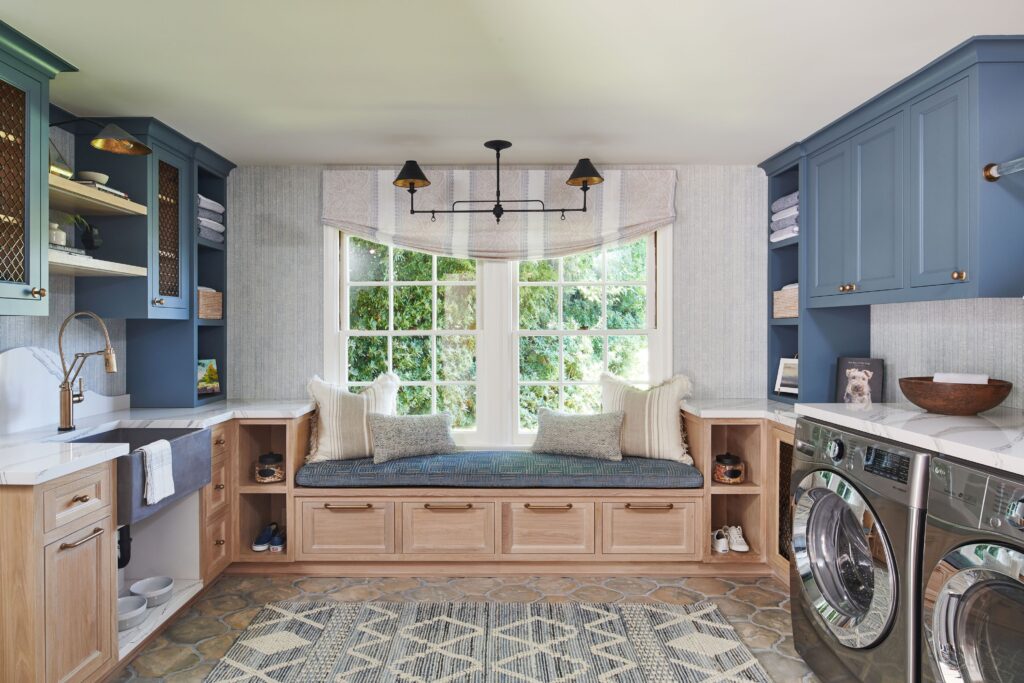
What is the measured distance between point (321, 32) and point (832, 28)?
5.77 feet

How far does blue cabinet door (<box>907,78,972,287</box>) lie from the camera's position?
91.1 inches

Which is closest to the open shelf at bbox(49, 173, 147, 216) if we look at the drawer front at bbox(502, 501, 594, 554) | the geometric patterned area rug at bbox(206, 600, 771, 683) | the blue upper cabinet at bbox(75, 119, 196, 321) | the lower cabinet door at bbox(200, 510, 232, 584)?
the blue upper cabinet at bbox(75, 119, 196, 321)

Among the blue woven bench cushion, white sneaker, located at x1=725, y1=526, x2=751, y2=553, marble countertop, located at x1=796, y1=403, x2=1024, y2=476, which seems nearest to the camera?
marble countertop, located at x1=796, y1=403, x2=1024, y2=476

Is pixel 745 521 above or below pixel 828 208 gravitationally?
below

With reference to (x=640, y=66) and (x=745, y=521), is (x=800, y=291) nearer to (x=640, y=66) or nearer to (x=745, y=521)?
(x=745, y=521)

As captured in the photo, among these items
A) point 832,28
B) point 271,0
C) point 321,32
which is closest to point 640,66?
point 832,28

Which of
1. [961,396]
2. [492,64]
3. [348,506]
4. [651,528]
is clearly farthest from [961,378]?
[348,506]

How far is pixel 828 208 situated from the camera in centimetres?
323

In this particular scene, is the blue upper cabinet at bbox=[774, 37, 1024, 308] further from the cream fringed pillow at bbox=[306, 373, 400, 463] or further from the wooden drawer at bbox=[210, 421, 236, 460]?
the wooden drawer at bbox=[210, 421, 236, 460]

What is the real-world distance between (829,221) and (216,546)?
11.7 feet

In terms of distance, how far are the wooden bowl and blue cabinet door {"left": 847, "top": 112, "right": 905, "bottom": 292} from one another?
0.49 metres

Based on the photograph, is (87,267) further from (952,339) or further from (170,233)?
(952,339)

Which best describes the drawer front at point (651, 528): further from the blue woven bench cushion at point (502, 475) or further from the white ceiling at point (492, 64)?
the white ceiling at point (492, 64)

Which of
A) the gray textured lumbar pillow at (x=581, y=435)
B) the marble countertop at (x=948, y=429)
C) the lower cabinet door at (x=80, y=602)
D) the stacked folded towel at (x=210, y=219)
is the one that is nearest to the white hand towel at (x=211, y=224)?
the stacked folded towel at (x=210, y=219)
